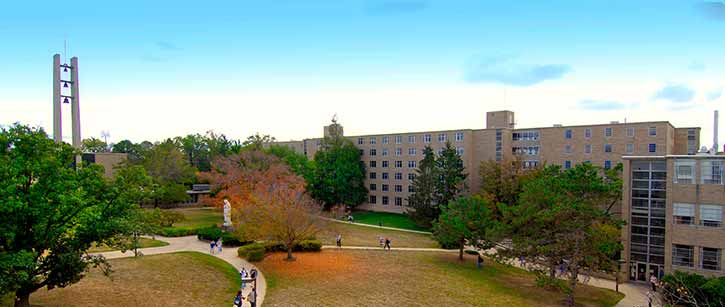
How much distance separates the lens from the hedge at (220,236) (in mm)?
36062

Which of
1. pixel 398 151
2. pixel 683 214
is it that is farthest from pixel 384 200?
pixel 683 214

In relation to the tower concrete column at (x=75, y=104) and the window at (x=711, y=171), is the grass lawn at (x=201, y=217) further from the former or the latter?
the window at (x=711, y=171)

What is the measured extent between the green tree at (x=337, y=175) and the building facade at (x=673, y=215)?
3864cm

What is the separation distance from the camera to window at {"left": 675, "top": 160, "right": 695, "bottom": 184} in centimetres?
2926

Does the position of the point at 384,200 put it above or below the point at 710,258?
below

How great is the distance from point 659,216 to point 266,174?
39.0 meters

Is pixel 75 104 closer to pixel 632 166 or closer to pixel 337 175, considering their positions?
pixel 337 175

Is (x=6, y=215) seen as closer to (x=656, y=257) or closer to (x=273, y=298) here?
(x=273, y=298)

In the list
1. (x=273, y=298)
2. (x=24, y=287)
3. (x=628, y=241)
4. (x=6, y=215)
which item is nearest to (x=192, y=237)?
(x=273, y=298)

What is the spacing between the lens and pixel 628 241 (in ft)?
109

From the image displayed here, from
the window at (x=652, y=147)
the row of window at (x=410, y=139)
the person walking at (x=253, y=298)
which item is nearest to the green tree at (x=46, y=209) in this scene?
the person walking at (x=253, y=298)

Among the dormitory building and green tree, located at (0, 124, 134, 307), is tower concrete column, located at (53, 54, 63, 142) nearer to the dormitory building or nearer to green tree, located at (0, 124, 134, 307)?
→ green tree, located at (0, 124, 134, 307)

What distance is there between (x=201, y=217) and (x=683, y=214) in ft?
166

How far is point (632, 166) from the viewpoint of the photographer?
3294 cm
